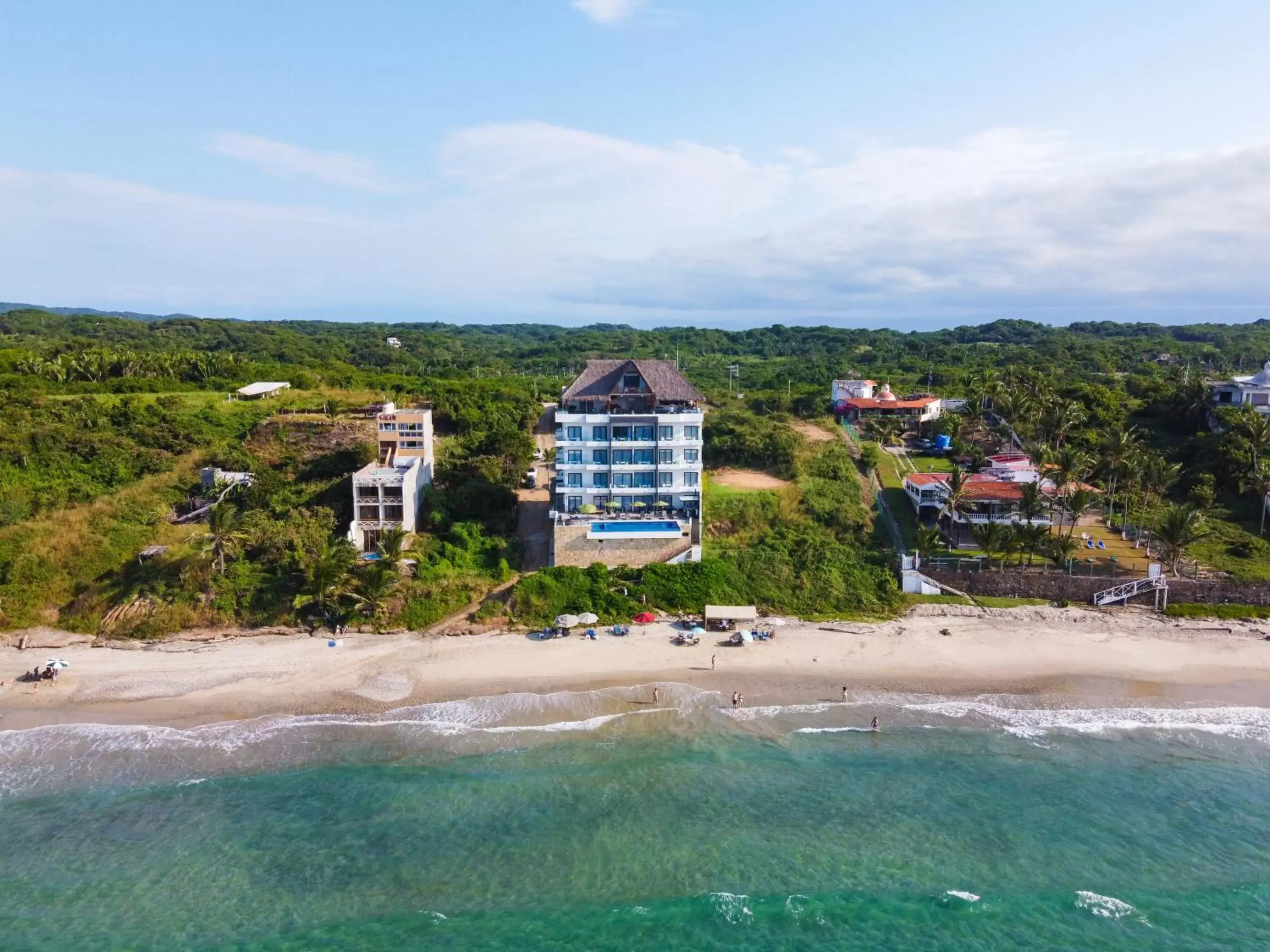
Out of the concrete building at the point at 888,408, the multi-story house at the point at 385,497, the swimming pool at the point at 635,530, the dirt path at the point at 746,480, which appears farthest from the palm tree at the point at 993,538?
the multi-story house at the point at 385,497

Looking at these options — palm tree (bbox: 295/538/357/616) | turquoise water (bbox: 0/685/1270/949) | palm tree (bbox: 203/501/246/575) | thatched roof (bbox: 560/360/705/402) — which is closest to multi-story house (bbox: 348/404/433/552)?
palm tree (bbox: 295/538/357/616)

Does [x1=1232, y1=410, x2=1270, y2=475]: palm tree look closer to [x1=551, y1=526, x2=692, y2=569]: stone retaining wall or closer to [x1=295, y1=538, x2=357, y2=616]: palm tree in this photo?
[x1=551, y1=526, x2=692, y2=569]: stone retaining wall

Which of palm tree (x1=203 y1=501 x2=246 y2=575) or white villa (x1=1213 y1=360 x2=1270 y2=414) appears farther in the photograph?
white villa (x1=1213 y1=360 x2=1270 y2=414)

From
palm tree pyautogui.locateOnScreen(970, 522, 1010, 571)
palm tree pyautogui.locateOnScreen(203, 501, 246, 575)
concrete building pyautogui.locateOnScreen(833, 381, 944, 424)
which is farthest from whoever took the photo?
concrete building pyautogui.locateOnScreen(833, 381, 944, 424)

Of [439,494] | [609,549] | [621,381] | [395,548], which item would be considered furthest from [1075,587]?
[439,494]

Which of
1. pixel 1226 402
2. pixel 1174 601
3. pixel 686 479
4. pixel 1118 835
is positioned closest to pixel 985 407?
pixel 1226 402
